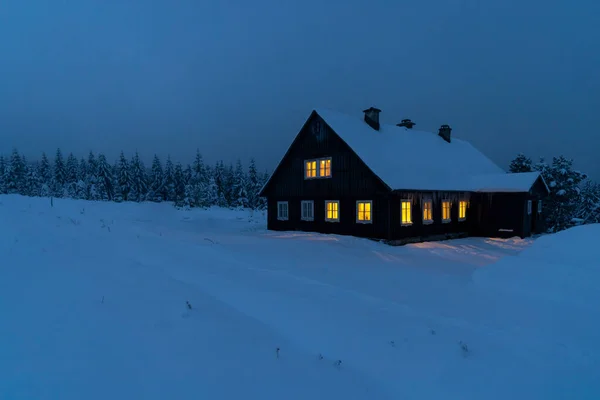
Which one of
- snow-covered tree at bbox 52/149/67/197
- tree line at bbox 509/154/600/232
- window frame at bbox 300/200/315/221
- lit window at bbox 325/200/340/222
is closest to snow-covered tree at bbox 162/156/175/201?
snow-covered tree at bbox 52/149/67/197

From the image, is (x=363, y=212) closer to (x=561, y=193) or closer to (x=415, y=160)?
(x=415, y=160)

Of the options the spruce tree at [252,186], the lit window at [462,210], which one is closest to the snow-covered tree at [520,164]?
the lit window at [462,210]

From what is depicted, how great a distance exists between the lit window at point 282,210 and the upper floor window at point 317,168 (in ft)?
9.90

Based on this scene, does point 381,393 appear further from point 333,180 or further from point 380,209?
point 333,180

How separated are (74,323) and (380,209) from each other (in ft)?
53.6

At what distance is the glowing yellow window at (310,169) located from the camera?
879 inches

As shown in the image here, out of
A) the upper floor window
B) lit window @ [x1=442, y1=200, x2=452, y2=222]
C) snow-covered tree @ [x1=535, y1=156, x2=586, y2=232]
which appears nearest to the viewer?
the upper floor window

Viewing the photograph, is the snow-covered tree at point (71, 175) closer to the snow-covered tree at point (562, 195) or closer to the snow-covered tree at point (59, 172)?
the snow-covered tree at point (59, 172)

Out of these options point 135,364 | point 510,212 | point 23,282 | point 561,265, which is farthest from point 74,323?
point 510,212

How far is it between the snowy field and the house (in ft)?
28.8

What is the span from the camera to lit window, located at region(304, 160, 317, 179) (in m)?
22.4

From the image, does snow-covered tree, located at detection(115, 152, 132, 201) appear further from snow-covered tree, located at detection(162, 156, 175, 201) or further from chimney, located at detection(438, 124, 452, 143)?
chimney, located at detection(438, 124, 452, 143)

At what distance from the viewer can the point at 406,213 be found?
19844 millimetres

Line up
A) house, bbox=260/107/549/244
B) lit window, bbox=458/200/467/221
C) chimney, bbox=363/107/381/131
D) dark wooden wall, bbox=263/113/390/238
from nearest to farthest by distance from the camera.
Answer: dark wooden wall, bbox=263/113/390/238 → house, bbox=260/107/549/244 → lit window, bbox=458/200/467/221 → chimney, bbox=363/107/381/131
